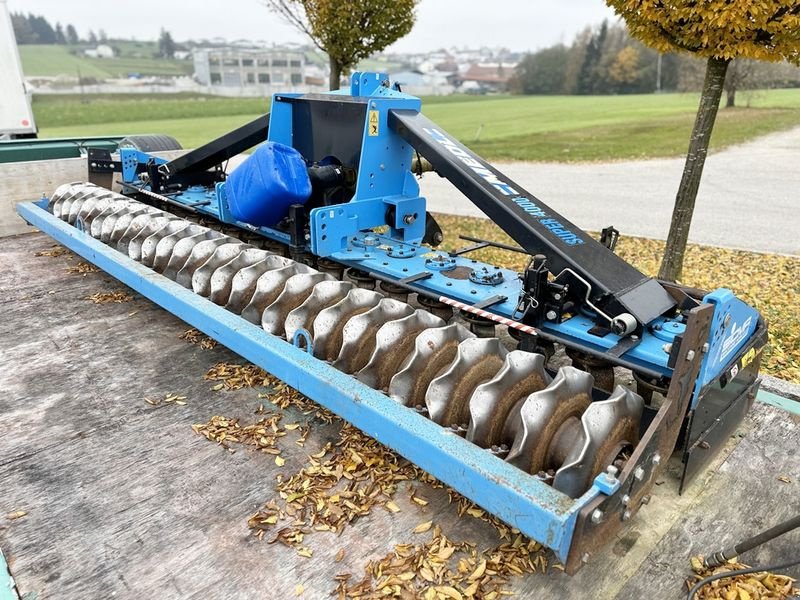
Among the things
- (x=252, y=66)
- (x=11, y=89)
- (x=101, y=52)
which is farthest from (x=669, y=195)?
(x=101, y=52)

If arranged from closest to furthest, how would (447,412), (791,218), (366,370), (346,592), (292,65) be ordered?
1. (346,592)
2. (447,412)
3. (366,370)
4. (791,218)
5. (292,65)

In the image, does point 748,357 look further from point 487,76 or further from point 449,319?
point 487,76

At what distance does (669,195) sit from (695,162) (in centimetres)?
899

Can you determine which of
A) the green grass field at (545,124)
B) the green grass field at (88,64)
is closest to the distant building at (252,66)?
the green grass field at (88,64)

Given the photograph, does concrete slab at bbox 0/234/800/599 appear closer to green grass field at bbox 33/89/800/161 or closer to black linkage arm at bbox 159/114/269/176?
black linkage arm at bbox 159/114/269/176

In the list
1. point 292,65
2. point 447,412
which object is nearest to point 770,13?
point 447,412

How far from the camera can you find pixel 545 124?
3578cm

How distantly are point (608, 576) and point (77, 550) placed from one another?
2237 millimetres

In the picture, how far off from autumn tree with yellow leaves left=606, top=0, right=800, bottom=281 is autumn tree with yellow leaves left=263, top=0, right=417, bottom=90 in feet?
13.6

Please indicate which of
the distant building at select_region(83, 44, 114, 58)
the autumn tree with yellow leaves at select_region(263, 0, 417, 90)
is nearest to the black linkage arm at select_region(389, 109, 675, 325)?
the autumn tree with yellow leaves at select_region(263, 0, 417, 90)

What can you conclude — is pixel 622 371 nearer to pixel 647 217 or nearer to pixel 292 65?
pixel 647 217

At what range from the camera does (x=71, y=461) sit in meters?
3.11

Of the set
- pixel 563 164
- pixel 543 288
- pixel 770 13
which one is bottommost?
pixel 563 164

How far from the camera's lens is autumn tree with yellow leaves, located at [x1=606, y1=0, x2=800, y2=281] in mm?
4297
